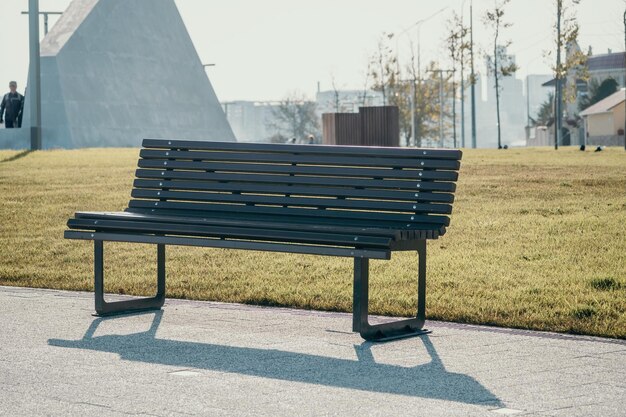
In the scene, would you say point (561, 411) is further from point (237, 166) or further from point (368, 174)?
point (237, 166)

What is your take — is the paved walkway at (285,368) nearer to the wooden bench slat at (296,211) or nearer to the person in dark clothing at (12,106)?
the wooden bench slat at (296,211)

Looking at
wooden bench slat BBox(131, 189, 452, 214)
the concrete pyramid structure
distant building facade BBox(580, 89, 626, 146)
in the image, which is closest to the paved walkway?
wooden bench slat BBox(131, 189, 452, 214)

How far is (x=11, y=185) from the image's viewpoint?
19.0 m

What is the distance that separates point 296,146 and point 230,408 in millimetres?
2989

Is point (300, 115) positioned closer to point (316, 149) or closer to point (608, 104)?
point (608, 104)

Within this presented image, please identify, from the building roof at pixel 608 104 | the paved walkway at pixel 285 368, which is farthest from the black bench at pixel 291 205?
the building roof at pixel 608 104

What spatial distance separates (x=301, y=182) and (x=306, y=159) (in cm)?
16

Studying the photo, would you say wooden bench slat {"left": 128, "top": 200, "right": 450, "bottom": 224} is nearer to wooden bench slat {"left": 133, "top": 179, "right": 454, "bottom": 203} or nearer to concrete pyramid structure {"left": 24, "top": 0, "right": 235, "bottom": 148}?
wooden bench slat {"left": 133, "top": 179, "right": 454, "bottom": 203}

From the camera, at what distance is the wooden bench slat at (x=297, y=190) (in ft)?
23.6

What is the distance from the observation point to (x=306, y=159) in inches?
305

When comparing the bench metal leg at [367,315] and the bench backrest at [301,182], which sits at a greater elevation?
the bench backrest at [301,182]

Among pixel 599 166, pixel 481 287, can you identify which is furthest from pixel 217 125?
pixel 481 287

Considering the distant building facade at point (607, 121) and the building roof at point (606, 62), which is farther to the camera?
the building roof at point (606, 62)

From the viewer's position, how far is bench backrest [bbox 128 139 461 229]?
7207 millimetres
